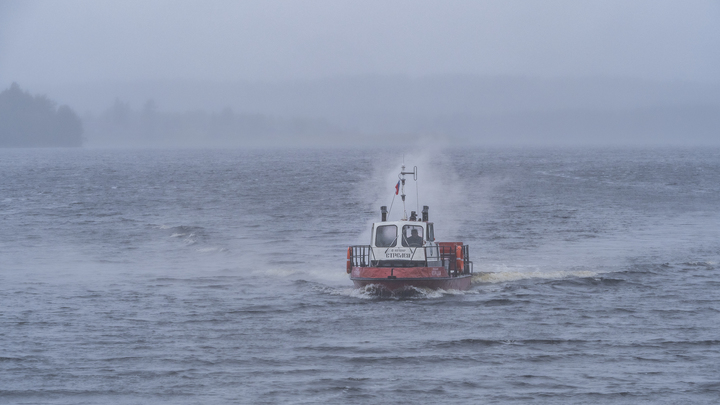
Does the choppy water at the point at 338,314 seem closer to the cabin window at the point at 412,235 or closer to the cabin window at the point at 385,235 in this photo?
the cabin window at the point at 412,235

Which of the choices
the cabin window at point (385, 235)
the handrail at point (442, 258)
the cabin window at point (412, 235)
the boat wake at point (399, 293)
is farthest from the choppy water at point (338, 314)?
the cabin window at point (385, 235)

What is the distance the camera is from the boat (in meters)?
28.5

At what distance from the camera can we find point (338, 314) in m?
26.4

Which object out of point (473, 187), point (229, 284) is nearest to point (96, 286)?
point (229, 284)

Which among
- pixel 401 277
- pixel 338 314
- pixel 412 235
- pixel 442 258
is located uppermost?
pixel 412 235

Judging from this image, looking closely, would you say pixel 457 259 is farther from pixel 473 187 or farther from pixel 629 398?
pixel 473 187

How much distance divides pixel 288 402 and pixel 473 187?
6959 cm

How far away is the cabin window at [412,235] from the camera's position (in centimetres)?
2998

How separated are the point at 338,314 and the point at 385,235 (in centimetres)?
481

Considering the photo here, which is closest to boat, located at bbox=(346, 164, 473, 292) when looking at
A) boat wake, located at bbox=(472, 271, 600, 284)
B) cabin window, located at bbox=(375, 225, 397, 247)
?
cabin window, located at bbox=(375, 225, 397, 247)

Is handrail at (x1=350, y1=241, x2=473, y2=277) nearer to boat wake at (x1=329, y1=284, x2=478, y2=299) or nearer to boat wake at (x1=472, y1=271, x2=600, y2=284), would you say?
boat wake at (x1=329, y1=284, x2=478, y2=299)

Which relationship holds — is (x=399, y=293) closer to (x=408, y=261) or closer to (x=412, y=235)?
(x=408, y=261)

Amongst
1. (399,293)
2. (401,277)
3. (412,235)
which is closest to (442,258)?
(412,235)

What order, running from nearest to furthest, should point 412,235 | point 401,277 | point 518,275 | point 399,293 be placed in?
1. point 401,277
2. point 399,293
3. point 412,235
4. point 518,275
